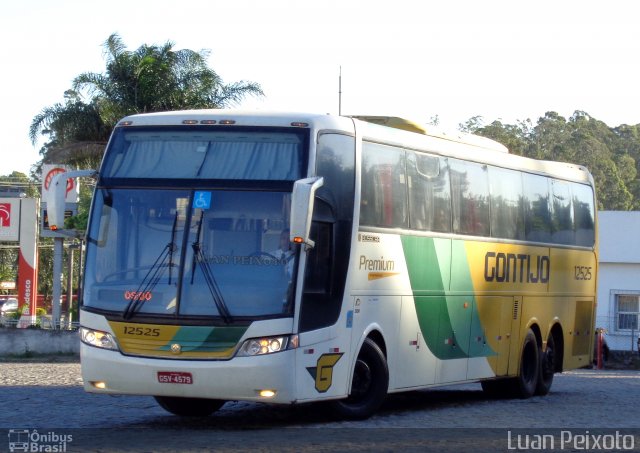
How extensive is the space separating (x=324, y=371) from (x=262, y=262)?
1.42 meters

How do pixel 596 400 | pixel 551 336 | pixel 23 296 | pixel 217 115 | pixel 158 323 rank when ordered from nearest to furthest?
pixel 158 323
pixel 217 115
pixel 596 400
pixel 551 336
pixel 23 296

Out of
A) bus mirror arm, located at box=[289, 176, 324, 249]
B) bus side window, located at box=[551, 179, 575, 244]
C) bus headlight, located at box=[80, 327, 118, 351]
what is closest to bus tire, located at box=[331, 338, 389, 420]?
bus mirror arm, located at box=[289, 176, 324, 249]

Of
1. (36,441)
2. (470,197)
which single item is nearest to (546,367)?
(470,197)

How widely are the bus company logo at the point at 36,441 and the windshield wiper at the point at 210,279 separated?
1.88 meters

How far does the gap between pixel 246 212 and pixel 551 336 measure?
9.24 metres

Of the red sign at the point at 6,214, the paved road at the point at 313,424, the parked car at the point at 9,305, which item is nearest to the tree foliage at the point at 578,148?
the parked car at the point at 9,305

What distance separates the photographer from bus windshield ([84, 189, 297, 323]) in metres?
12.0

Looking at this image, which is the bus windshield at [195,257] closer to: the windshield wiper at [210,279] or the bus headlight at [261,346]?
the windshield wiper at [210,279]

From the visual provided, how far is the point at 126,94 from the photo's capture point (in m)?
41.3

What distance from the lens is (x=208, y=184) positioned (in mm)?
12406

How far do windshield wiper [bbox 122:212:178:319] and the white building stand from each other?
36.5 m

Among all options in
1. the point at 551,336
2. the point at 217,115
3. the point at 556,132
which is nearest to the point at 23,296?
the point at 551,336

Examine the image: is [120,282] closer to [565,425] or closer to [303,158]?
[303,158]

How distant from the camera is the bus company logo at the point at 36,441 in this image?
1052 centimetres
